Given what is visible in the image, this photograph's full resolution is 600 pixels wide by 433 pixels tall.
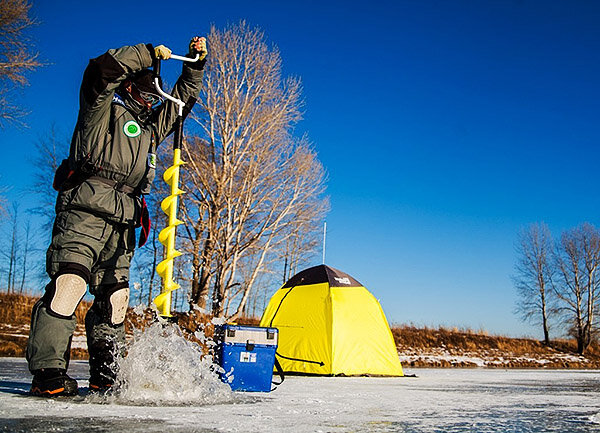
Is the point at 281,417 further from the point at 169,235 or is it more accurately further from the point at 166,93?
the point at 166,93

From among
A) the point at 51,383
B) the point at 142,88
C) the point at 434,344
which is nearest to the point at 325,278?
the point at 142,88

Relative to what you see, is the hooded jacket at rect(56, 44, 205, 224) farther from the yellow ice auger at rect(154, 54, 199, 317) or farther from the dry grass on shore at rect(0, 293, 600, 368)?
the dry grass on shore at rect(0, 293, 600, 368)

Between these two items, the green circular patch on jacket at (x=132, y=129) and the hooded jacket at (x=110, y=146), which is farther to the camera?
the green circular patch on jacket at (x=132, y=129)

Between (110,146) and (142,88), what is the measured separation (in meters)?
0.52

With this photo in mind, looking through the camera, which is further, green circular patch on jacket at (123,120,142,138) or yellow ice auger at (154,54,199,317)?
green circular patch on jacket at (123,120,142,138)

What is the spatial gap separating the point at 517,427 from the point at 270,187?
48.8 feet

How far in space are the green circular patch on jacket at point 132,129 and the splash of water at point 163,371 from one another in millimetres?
1212

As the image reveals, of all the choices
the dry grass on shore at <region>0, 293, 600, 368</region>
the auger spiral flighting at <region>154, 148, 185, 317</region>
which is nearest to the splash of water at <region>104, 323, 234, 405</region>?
the auger spiral flighting at <region>154, 148, 185, 317</region>

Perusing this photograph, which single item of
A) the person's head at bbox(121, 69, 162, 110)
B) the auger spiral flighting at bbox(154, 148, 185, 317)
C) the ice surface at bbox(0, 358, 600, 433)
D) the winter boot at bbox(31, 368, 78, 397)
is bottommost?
the ice surface at bbox(0, 358, 600, 433)

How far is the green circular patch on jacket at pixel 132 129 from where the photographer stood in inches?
126

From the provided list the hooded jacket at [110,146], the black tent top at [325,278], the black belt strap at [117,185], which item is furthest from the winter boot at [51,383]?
the black tent top at [325,278]

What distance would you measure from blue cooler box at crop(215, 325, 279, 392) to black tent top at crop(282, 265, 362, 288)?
3.92 metres

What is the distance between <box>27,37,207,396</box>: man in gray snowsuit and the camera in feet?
9.11

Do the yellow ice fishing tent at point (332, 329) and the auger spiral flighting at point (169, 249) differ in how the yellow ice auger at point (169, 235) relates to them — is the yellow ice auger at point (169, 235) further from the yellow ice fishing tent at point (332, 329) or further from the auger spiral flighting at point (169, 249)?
the yellow ice fishing tent at point (332, 329)
